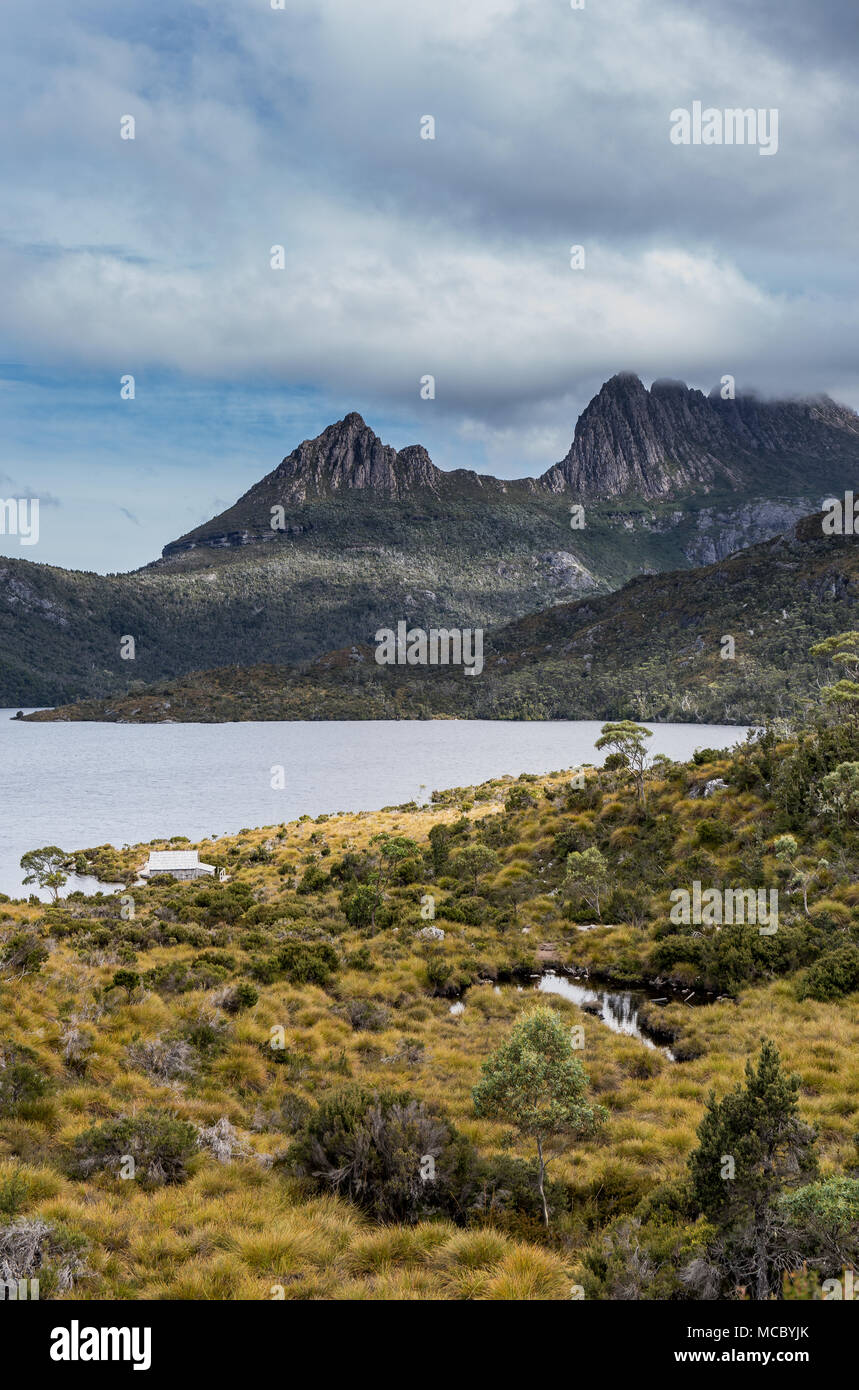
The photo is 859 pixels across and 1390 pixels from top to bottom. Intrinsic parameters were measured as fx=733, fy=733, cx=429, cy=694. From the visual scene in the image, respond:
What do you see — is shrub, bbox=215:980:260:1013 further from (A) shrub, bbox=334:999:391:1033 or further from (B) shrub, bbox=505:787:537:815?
(B) shrub, bbox=505:787:537:815

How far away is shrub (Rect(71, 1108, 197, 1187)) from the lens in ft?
35.0

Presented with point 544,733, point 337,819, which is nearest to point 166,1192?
point 337,819

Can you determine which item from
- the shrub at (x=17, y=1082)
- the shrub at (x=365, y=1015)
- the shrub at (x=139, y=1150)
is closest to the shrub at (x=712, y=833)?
the shrub at (x=365, y=1015)

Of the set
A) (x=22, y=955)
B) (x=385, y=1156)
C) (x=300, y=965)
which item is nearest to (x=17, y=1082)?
(x=22, y=955)

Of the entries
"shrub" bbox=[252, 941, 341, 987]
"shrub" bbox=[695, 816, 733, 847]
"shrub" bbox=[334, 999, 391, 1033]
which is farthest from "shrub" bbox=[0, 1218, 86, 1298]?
"shrub" bbox=[695, 816, 733, 847]

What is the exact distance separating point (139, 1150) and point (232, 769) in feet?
320

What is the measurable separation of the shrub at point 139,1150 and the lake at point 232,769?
34.1 meters

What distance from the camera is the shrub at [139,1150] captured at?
10.7m

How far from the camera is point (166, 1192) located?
33.7 feet

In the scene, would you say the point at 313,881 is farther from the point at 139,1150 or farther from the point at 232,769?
the point at 232,769

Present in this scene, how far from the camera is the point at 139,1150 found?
1090 cm

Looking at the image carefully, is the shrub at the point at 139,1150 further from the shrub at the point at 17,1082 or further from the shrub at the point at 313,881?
the shrub at the point at 313,881
